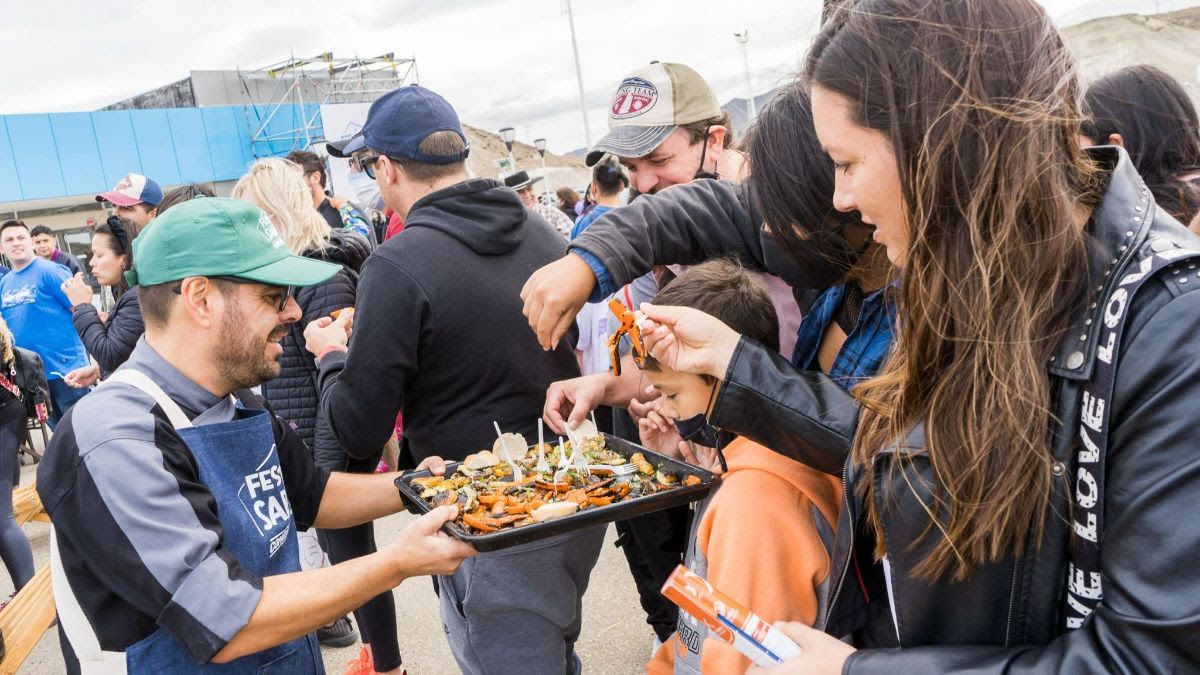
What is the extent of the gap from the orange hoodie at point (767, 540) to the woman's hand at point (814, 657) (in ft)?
1.13

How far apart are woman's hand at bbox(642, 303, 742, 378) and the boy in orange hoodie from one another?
0.06 meters

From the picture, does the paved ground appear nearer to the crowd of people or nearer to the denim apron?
the crowd of people

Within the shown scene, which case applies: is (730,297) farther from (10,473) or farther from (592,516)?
(10,473)

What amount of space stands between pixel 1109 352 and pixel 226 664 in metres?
1.85

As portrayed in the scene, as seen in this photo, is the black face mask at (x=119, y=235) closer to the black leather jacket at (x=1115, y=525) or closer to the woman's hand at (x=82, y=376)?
the woman's hand at (x=82, y=376)

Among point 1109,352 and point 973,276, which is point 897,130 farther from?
point 1109,352

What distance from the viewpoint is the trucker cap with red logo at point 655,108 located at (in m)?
2.70

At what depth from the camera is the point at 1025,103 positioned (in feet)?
3.20

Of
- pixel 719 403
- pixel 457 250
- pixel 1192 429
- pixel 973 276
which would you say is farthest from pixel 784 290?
pixel 1192 429

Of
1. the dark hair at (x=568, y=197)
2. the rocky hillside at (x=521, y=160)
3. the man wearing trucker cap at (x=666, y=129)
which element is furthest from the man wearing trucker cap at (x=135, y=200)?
the rocky hillside at (x=521, y=160)

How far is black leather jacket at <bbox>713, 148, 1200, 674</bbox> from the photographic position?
809 mm

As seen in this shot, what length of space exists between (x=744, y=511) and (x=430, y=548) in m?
0.72

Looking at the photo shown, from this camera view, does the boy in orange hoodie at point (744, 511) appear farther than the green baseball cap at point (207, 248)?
No

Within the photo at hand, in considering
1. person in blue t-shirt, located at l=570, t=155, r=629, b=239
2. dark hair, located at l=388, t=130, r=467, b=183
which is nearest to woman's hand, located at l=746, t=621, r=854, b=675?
dark hair, located at l=388, t=130, r=467, b=183
